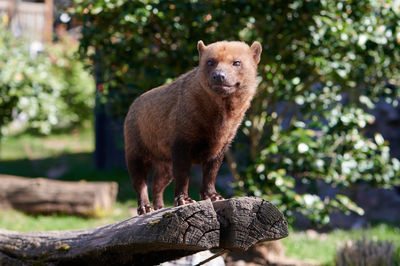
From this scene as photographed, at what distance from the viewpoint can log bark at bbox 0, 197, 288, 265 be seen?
2.99m

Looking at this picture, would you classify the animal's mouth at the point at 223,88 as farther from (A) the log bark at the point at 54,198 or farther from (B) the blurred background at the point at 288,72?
(A) the log bark at the point at 54,198

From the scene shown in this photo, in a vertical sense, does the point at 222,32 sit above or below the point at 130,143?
above

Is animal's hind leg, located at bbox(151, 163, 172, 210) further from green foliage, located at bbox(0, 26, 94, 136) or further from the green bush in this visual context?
green foliage, located at bbox(0, 26, 94, 136)

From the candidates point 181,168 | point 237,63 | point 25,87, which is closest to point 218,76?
point 237,63

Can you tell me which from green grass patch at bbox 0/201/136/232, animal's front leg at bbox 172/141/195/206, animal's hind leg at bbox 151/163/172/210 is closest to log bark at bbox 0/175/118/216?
green grass patch at bbox 0/201/136/232

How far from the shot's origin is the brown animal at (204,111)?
3.45m

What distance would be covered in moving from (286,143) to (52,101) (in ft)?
16.2

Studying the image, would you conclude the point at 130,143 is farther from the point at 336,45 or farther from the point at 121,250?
the point at 336,45

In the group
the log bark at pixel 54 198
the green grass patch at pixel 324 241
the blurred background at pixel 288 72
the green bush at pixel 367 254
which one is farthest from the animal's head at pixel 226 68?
the log bark at pixel 54 198

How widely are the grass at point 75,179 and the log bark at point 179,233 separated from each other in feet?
8.92

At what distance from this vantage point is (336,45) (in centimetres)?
553

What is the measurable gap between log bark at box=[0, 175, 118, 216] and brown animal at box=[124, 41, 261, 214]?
4.14 m

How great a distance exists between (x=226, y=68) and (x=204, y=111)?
34cm

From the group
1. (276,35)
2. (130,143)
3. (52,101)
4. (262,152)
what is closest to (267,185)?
(262,152)
